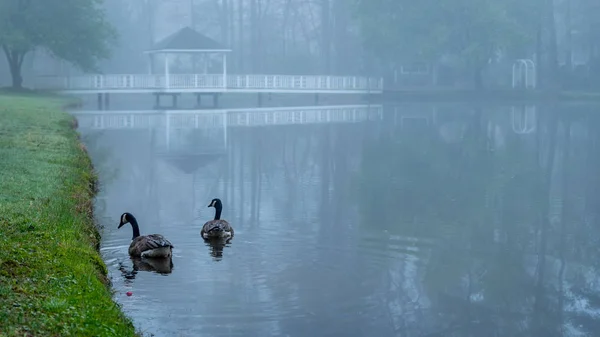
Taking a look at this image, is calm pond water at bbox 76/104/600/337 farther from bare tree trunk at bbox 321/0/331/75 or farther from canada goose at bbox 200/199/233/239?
bare tree trunk at bbox 321/0/331/75

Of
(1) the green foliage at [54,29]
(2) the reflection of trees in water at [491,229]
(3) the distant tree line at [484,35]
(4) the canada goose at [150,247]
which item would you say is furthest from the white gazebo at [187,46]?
(4) the canada goose at [150,247]

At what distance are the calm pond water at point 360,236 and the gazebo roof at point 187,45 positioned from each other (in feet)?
99.1

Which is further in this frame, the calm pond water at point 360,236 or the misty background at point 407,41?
the misty background at point 407,41

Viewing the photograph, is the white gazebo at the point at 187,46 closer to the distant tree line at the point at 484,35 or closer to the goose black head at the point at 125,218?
the distant tree line at the point at 484,35

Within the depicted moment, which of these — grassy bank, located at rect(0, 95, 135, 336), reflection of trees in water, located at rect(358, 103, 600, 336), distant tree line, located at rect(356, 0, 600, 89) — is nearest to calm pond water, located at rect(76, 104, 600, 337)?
reflection of trees in water, located at rect(358, 103, 600, 336)

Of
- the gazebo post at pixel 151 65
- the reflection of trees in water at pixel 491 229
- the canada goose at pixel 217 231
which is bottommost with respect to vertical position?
the reflection of trees in water at pixel 491 229

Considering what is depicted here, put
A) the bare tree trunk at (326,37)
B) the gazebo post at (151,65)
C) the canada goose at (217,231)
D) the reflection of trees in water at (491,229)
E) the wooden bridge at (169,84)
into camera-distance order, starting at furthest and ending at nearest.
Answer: the bare tree trunk at (326,37) → the gazebo post at (151,65) → the wooden bridge at (169,84) → the canada goose at (217,231) → the reflection of trees in water at (491,229)

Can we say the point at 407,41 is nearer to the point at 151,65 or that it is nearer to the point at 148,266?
the point at 151,65

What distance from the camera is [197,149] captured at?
24344mm

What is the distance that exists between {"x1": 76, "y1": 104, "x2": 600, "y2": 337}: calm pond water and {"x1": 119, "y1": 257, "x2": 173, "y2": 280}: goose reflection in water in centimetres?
4

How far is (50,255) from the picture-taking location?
27.6ft

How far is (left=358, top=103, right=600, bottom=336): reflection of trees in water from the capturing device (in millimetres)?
8648

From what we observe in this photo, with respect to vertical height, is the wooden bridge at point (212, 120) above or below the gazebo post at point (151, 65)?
below

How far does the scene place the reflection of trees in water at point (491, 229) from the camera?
28.4ft
